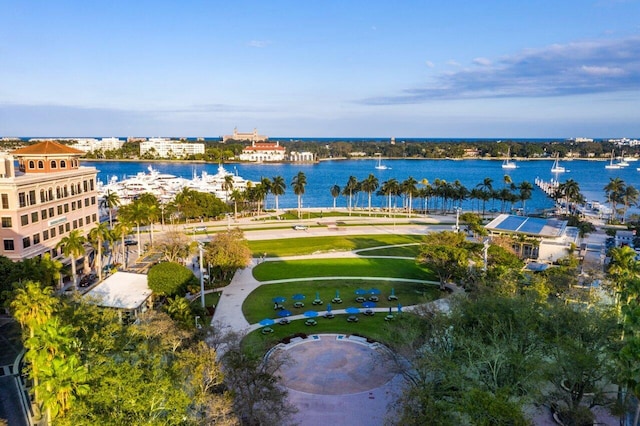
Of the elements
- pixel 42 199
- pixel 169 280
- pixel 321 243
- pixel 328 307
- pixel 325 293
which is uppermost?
pixel 42 199

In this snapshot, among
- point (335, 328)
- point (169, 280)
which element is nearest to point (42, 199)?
point (169, 280)

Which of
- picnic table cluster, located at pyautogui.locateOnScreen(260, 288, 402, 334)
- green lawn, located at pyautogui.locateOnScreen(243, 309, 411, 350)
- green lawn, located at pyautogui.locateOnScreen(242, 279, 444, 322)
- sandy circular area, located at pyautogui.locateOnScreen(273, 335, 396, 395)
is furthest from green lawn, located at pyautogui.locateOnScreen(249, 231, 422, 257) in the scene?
sandy circular area, located at pyautogui.locateOnScreen(273, 335, 396, 395)

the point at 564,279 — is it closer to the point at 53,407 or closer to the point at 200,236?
the point at 53,407

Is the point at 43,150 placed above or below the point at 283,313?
above

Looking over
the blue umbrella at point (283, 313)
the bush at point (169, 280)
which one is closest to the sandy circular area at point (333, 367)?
the blue umbrella at point (283, 313)

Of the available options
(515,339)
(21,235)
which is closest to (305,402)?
(515,339)

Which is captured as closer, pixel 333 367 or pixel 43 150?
pixel 333 367

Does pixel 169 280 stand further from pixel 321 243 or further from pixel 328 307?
pixel 321 243
